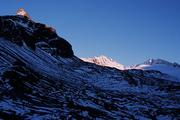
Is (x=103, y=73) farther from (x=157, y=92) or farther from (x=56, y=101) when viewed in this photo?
(x=56, y=101)

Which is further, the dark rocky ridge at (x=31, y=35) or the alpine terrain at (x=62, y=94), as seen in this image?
the dark rocky ridge at (x=31, y=35)

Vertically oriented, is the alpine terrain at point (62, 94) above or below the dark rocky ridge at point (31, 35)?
below

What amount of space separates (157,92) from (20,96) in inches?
2643

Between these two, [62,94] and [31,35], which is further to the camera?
[31,35]

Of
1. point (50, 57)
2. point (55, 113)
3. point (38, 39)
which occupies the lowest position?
point (55, 113)

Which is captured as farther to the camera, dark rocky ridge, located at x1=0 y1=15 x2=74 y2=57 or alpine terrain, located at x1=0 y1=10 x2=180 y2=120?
dark rocky ridge, located at x1=0 y1=15 x2=74 y2=57

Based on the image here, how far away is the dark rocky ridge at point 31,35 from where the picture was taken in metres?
123

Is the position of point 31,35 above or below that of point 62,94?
above

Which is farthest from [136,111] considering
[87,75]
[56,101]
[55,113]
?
[87,75]

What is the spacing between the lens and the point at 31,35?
144750 millimetres

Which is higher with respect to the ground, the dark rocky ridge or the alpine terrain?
the dark rocky ridge

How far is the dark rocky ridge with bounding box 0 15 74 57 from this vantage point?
123m

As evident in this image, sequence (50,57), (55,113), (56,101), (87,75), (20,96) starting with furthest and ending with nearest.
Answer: (50,57) → (87,75) → (56,101) → (20,96) → (55,113)

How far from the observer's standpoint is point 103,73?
137500mm
